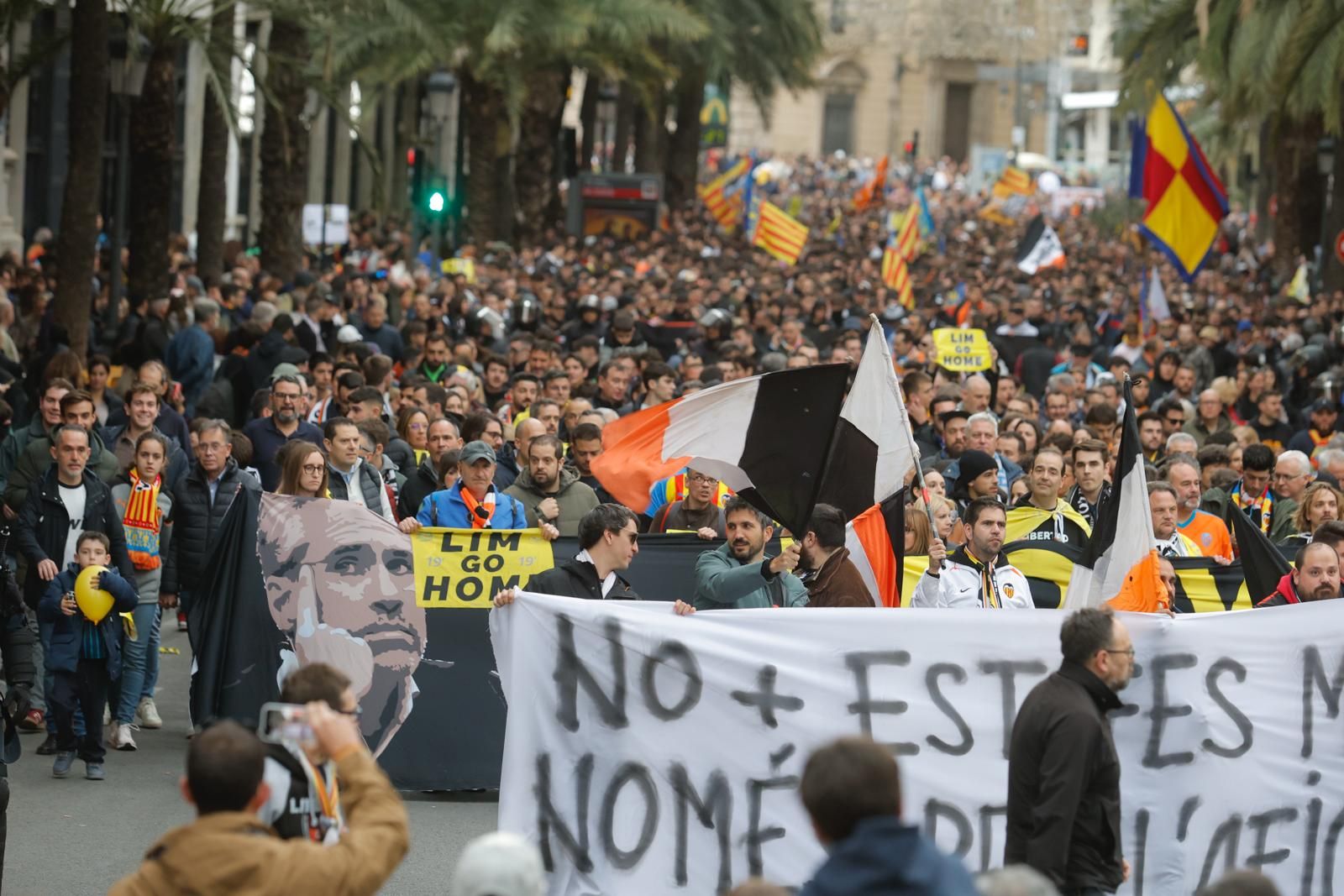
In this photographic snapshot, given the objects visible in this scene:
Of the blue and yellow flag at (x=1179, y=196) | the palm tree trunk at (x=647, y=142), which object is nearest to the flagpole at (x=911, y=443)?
the blue and yellow flag at (x=1179, y=196)

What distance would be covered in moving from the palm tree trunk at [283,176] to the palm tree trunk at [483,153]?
9.85m

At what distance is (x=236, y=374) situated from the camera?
15883mm

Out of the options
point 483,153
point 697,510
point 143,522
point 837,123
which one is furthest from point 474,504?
point 837,123

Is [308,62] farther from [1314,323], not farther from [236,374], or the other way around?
[1314,323]

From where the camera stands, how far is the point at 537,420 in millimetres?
11914

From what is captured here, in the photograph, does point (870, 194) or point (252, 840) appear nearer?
point (252, 840)

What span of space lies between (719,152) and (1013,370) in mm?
70015

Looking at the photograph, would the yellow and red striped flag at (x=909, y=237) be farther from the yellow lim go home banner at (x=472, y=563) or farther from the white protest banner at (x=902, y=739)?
the white protest banner at (x=902, y=739)

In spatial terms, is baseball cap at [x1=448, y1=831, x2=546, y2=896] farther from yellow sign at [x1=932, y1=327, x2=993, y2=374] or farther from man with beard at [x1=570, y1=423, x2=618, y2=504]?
yellow sign at [x1=932, y1=327, x2=993, y2=374]

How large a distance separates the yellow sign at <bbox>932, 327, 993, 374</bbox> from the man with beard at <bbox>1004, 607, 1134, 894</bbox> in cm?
1206

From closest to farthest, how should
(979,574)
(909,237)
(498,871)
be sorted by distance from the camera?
(498,871)
(979,574)
(909,237)

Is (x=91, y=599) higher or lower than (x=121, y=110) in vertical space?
lower

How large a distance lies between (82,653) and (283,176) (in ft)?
49.1

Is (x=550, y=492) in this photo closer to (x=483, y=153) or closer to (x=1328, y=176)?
(x=1328, y=176)
